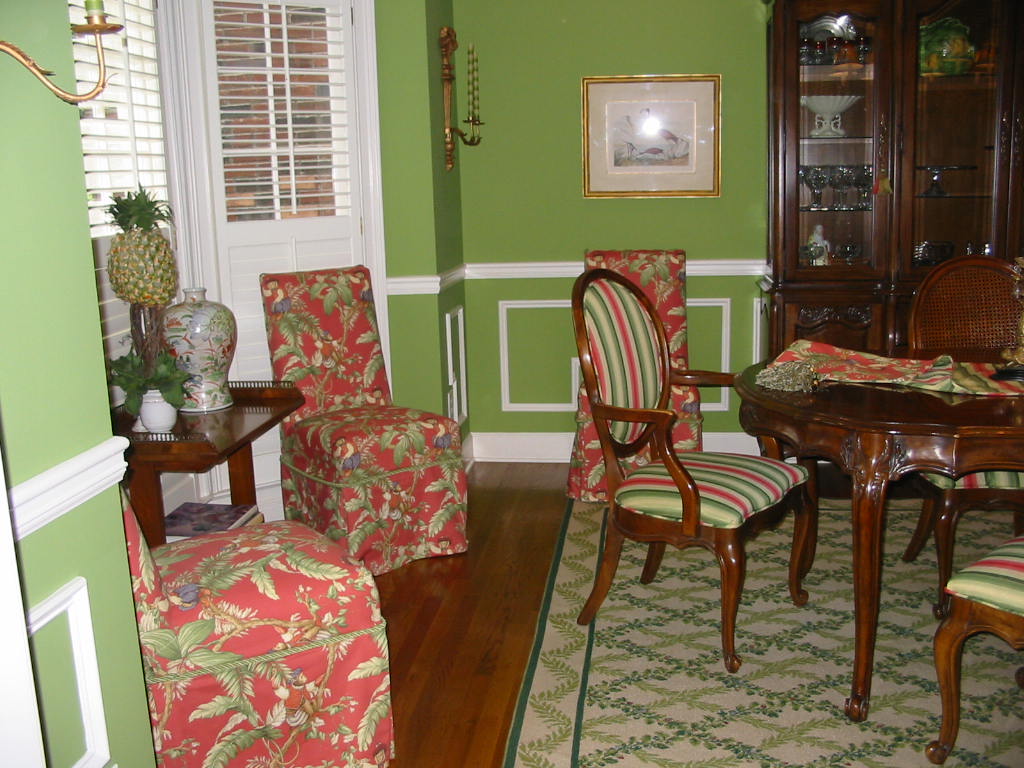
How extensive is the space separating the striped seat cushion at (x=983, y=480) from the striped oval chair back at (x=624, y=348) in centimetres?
85

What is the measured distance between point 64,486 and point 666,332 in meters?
3.01

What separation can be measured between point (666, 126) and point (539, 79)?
0.62 metres

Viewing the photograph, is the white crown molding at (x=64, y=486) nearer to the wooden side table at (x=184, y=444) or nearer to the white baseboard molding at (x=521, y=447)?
the wooden side table at (x=184, y=444)

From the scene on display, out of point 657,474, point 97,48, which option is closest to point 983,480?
point 657,474

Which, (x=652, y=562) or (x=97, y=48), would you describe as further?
(x=652, y=562)

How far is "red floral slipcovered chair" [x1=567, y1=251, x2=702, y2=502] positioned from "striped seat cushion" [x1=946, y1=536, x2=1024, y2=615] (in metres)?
2.03

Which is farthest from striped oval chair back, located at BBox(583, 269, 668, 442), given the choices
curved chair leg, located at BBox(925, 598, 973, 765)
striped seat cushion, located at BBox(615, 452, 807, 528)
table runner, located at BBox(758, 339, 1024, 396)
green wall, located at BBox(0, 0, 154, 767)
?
green wall, located at BBox(0, 0, 154, 767)

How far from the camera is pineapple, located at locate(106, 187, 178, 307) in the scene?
2.78 meters

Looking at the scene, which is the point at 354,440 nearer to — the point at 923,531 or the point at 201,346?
the point at 201,346

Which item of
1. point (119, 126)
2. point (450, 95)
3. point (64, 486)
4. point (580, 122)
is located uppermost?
point (450, 95)

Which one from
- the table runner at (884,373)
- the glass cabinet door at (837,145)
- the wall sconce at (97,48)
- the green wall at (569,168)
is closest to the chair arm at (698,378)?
the table runner at (884,373)

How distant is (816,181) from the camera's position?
13.8 feet

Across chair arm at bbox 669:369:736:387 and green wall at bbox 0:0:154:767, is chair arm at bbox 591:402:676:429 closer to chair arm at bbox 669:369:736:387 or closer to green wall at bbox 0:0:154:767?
chair arm at bbox 669:369:736:387

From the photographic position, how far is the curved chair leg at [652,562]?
3285 mm
